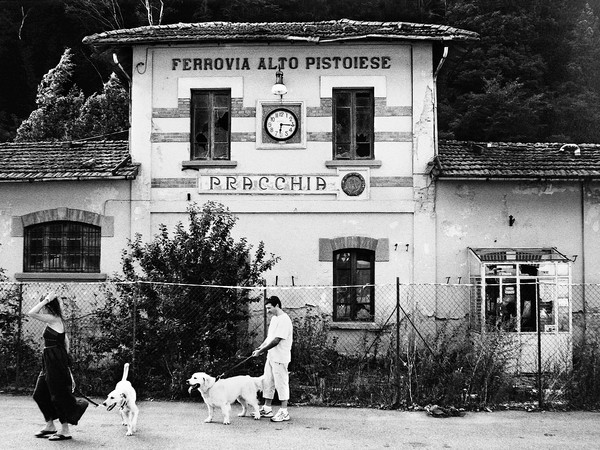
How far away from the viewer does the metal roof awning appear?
15.0 m

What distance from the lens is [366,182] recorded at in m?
15.9

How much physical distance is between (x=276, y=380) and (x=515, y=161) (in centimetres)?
771

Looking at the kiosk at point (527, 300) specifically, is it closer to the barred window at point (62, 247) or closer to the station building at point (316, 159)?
the station building at point (316, 159)

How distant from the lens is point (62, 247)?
16.3 meters

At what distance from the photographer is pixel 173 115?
1616cm

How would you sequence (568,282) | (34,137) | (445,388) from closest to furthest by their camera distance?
(445,388)
(568,282)
(34,137)

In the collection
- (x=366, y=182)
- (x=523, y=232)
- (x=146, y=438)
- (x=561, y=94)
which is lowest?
(x=146, y=438)

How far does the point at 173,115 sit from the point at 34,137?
16026mm

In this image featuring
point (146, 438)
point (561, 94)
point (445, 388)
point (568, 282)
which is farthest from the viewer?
point (561, 94)

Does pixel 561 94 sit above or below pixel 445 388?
above

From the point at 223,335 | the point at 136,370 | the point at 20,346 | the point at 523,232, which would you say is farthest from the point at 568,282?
the point at 20,346

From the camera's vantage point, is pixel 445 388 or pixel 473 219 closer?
pixel 445 388

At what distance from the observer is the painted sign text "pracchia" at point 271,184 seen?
15.9m

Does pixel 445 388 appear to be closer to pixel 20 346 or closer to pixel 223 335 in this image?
pixel 223 335
